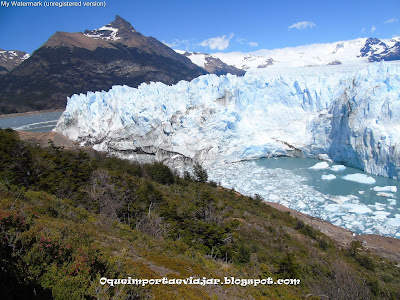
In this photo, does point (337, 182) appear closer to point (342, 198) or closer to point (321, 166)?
point (342, 198)

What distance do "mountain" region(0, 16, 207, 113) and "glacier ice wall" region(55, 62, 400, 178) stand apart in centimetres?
6953

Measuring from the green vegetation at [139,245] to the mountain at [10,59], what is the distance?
17787 centimetres

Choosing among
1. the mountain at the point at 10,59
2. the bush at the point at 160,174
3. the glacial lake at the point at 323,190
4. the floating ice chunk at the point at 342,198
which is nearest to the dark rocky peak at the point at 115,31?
the mountain at the point at 10,59

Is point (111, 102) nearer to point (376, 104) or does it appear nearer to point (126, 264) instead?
point (376, 104)

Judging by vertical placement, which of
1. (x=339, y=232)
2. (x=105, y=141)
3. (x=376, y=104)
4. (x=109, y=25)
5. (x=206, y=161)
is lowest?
(x=339, y=232)

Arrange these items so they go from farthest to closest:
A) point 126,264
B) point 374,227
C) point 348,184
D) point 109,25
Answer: point 109,25 → point 348,184 → point 374,227 → point 126,264

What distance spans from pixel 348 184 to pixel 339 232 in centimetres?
579

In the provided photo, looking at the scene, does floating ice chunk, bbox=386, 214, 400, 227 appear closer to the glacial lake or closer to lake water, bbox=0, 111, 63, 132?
the glacial lake

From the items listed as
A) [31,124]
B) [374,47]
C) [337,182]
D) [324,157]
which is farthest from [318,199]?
[374,47]

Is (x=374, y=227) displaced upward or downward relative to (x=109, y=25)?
downward

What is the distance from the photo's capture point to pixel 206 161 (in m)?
23.8

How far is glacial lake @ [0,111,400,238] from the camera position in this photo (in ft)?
42.3

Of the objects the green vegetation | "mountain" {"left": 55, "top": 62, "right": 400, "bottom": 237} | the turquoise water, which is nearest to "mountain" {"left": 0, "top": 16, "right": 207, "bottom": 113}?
"mountain" {"left": 55, "top": 62, "right": 400, "bottom": 237}

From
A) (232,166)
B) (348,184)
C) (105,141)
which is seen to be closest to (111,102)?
(105,141)
